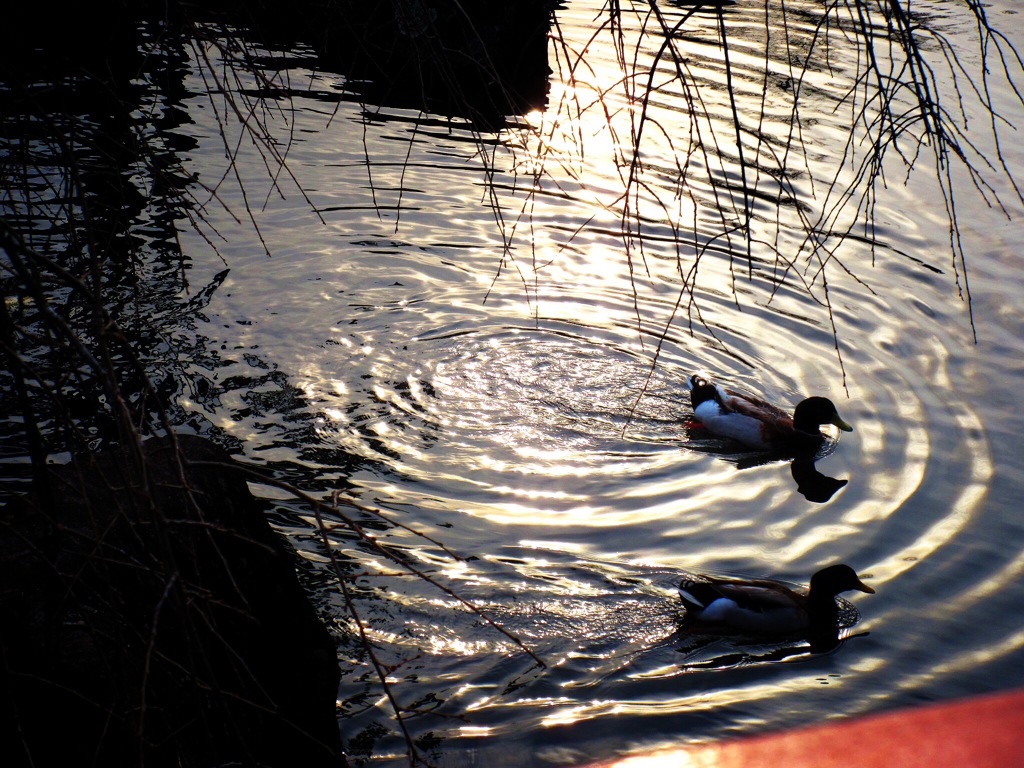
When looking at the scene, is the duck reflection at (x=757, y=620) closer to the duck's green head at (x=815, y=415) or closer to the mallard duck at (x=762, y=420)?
the mallard duck at (x=762, y=420)

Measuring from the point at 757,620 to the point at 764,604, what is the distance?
0.34 feet

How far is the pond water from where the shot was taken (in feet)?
17.0

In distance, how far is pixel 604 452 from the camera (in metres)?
7.52

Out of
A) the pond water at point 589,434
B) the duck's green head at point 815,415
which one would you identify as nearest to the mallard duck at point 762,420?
the duck's green head at point 815,415

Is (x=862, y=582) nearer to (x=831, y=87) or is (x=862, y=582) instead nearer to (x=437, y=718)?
(x=437, y=718)

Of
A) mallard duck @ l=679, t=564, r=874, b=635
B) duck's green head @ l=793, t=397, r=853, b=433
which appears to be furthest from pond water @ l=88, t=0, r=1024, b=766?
duck's green head @ l=793, t=397, r=853, b=433

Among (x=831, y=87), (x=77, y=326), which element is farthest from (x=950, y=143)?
(x=831, y=87)

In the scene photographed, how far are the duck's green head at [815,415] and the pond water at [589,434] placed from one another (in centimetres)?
29

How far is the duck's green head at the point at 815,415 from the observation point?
7941 mm

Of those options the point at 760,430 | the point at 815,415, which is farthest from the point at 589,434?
the point at 815,415

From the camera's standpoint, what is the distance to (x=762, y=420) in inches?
316

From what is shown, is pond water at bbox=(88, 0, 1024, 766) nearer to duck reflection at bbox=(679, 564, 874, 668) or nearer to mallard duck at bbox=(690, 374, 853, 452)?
duck reflection at bbox=(679, 564, 874, 668)

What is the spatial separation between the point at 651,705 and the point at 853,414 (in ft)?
13.6

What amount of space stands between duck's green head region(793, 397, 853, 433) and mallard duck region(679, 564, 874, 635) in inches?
83.1
